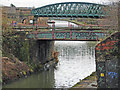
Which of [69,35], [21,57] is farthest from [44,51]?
[69,35]

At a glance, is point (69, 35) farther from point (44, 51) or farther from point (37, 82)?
point (44, 51)

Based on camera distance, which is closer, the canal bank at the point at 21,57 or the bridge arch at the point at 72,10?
the canal bank at the point at 21,57

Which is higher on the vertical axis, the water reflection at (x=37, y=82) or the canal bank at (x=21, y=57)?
the canal bank at (x=21, y=57)

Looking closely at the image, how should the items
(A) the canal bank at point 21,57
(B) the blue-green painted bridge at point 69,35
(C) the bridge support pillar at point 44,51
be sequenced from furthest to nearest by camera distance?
1. (C) the bridge support pillar at point 44,51
2. (B) the blue-green painted bridge at point 69,35
3. (A) the canal bank at point 21,57

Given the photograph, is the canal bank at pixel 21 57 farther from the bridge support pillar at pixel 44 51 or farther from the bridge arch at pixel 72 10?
the bridge arch at pixel 72 10

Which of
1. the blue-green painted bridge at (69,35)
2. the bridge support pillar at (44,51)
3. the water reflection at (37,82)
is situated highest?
the blue-green painted bridge at (69,35)

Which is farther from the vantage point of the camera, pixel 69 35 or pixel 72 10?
pixel 72 10

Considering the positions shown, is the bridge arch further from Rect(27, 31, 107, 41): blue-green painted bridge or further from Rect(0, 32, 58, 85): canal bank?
Rect(27, 31, 107, 41): blue-green painted bridge

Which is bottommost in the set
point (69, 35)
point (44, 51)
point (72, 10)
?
point (44, 51)

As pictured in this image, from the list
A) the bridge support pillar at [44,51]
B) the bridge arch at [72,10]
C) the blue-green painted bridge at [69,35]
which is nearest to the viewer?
the blue-green painted bridge at [69,35]

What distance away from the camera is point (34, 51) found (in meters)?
28.6

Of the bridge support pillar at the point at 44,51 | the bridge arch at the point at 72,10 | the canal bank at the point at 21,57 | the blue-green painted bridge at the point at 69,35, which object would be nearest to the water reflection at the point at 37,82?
the canal bank at the point at 21,57

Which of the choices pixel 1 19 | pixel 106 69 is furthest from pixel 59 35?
pixel 106 69

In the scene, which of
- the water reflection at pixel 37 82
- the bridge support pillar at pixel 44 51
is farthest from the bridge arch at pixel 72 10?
the water reflection at pixel 37 82
